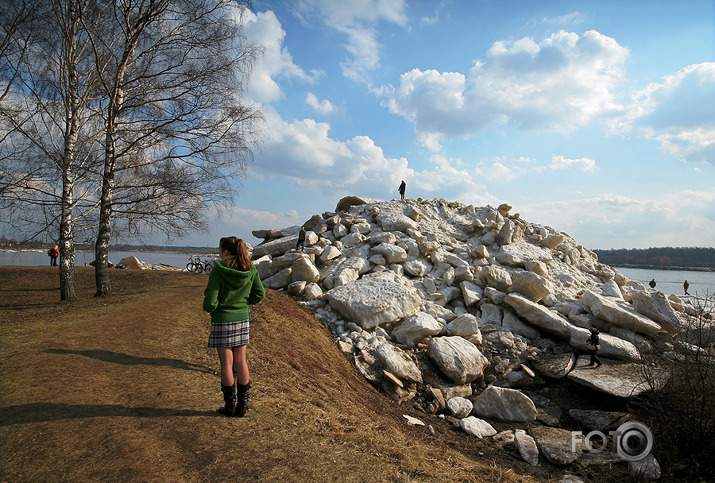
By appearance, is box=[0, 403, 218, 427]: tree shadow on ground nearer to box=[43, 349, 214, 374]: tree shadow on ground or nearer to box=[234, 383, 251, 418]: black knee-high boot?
box=[234, 383, 251, 418]: black knee-high boot

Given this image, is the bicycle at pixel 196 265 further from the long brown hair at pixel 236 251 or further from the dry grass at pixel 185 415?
the long brown hair at pixel 236 251

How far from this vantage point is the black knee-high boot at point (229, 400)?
395cm

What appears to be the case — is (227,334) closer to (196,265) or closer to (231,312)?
(231,312)

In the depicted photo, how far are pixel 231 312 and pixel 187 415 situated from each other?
132cm

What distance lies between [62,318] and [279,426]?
6.50 meters

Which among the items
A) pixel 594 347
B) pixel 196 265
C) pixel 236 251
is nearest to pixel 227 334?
pixel 236 251

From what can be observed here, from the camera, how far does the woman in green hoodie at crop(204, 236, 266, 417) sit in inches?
150

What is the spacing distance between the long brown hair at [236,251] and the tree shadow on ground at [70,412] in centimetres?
178

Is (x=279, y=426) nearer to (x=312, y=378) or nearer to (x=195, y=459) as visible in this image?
(x=195, y=459)

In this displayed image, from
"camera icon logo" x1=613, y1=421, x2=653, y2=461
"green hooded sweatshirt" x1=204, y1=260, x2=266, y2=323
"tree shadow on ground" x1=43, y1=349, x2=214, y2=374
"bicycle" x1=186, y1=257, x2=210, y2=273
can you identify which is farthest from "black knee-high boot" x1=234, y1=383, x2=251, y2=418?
"bicycle" x1=186, y1=257, x2=210, y2=273

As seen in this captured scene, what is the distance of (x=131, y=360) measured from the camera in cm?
524

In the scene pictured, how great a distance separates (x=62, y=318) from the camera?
7.44 metres

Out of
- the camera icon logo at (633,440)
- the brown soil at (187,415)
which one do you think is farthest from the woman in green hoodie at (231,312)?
the camera icon logo at (633,440)

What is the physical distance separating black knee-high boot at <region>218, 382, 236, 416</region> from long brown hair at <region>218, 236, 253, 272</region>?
139 cm
